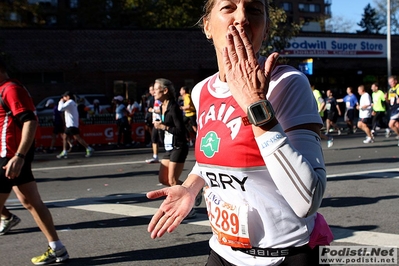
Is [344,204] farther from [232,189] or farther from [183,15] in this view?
[183,15]

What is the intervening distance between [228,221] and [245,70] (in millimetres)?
669

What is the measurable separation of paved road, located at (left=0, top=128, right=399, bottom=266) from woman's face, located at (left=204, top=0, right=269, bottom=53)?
11.9 ft

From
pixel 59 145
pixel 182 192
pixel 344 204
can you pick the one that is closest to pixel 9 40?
pixel 59 145

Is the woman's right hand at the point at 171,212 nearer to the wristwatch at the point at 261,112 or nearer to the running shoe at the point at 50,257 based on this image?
the wristwatch at the point at 261,112

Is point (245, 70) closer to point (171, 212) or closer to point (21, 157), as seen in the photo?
point (171, 212)

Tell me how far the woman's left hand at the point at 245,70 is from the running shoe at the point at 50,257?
13.6ft

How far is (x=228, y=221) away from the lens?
2.19m

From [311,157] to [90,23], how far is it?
4487cm

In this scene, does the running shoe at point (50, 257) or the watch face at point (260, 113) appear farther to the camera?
the running shoe at point (50, 257)

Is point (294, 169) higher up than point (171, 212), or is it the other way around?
point (294, 169)

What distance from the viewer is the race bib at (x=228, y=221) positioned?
2.12 m

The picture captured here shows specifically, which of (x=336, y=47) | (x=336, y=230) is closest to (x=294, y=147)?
(x=336, y=230)

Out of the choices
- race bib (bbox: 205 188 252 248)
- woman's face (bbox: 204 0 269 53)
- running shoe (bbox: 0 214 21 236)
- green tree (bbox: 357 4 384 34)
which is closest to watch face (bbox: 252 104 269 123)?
woman's face (bbox: 204 0 269 53)

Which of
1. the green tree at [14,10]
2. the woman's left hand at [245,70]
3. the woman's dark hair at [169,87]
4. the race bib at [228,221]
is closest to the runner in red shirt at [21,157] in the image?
the woman's dark hair at [169,87]
